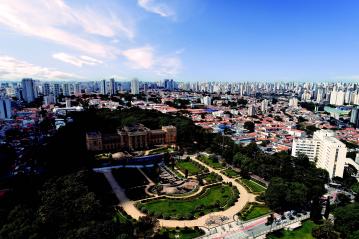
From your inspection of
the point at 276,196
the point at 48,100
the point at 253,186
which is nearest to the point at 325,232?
the point at 276,196

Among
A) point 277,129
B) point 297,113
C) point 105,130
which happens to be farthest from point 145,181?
point 297,113

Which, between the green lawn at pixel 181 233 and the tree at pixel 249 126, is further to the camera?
the tree at pixel 249 126

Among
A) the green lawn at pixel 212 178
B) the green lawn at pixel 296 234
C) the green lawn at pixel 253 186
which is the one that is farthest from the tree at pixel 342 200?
the green lawn at pixel 212 178

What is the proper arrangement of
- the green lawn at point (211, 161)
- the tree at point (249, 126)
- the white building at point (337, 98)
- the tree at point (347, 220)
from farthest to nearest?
the white building at point (337, 98) < the tree at point (249, 126) < the green lawn at point (211, 161) < the tree at point (347, 220)

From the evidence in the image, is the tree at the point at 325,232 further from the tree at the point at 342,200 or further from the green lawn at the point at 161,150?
the green lawn at the point at 161,150

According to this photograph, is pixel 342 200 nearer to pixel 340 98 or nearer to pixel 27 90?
pixel 27 90

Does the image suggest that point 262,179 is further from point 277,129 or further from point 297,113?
point 297,113
